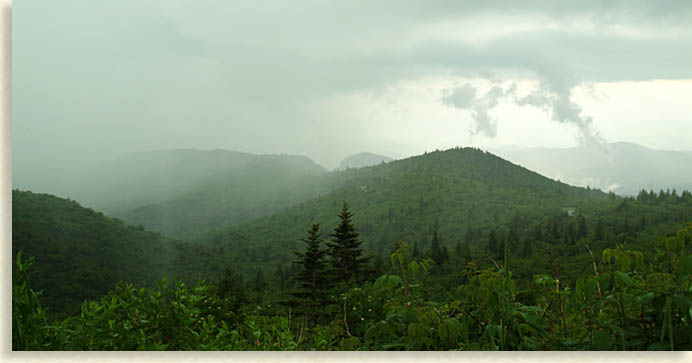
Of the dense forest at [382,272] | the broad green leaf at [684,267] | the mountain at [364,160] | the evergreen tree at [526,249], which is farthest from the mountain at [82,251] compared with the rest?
the broad green leaf at [684,267]

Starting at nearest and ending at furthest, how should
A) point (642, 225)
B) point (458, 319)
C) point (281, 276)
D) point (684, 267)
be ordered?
point (684, 267) < point (458, 319) < point (281, 276) < point (642, 225)

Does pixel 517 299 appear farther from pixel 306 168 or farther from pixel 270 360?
pixel 306 168

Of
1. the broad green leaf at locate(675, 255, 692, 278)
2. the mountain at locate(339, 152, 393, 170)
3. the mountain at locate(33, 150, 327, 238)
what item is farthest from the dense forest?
the mountain at locate(339, 152, 393, 170)

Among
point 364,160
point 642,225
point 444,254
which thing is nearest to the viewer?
point 364,160

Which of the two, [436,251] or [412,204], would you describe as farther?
[412,204]

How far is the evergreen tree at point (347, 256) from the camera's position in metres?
3.64

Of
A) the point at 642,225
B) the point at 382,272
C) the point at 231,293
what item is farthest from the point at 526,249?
the point at 231,293

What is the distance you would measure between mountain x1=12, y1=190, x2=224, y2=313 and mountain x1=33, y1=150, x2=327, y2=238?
0.59 feet

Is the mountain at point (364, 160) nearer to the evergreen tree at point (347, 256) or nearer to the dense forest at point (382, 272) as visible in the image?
the dense forest at point (382, 272)

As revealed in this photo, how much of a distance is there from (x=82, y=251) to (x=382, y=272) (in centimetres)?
318

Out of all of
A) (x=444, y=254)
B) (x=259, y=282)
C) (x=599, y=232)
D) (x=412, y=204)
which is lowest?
(x=259, y=282)

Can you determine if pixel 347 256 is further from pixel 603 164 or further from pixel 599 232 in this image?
pixel 599 232

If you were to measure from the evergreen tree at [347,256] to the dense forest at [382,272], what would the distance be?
14 mm

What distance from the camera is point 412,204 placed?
5.18 m
